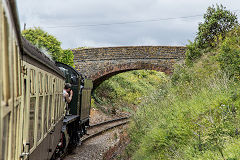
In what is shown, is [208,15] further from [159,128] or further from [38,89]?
[38,89]

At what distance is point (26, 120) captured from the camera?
3070mm

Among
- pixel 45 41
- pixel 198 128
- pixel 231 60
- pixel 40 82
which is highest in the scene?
pixel 45 41

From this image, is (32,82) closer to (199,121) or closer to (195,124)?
(195,124)

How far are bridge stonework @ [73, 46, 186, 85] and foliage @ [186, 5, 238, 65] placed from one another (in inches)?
204

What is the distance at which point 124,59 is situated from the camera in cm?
2223

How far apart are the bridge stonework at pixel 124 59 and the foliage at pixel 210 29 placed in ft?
17.0

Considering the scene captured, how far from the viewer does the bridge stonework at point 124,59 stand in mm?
21344

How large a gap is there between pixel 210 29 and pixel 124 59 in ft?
26.2

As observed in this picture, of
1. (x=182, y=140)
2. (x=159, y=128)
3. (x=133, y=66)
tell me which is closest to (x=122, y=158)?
(x=159, y=128)

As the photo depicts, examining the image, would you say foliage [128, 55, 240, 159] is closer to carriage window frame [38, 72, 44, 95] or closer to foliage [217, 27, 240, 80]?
foliage [217, 27, 240, 80]

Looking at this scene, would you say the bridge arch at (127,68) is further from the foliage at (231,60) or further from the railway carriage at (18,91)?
the railway carriage at (18,91)

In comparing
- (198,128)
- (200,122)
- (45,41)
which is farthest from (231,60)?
(45,41)

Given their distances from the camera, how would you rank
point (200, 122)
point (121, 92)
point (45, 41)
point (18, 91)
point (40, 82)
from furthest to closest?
point (121, 92) → point (45, 41) → point (200, 122) → point (40, 82) → point (18, 91)

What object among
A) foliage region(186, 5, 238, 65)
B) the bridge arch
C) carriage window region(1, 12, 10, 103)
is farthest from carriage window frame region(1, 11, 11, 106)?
the bridge arch
